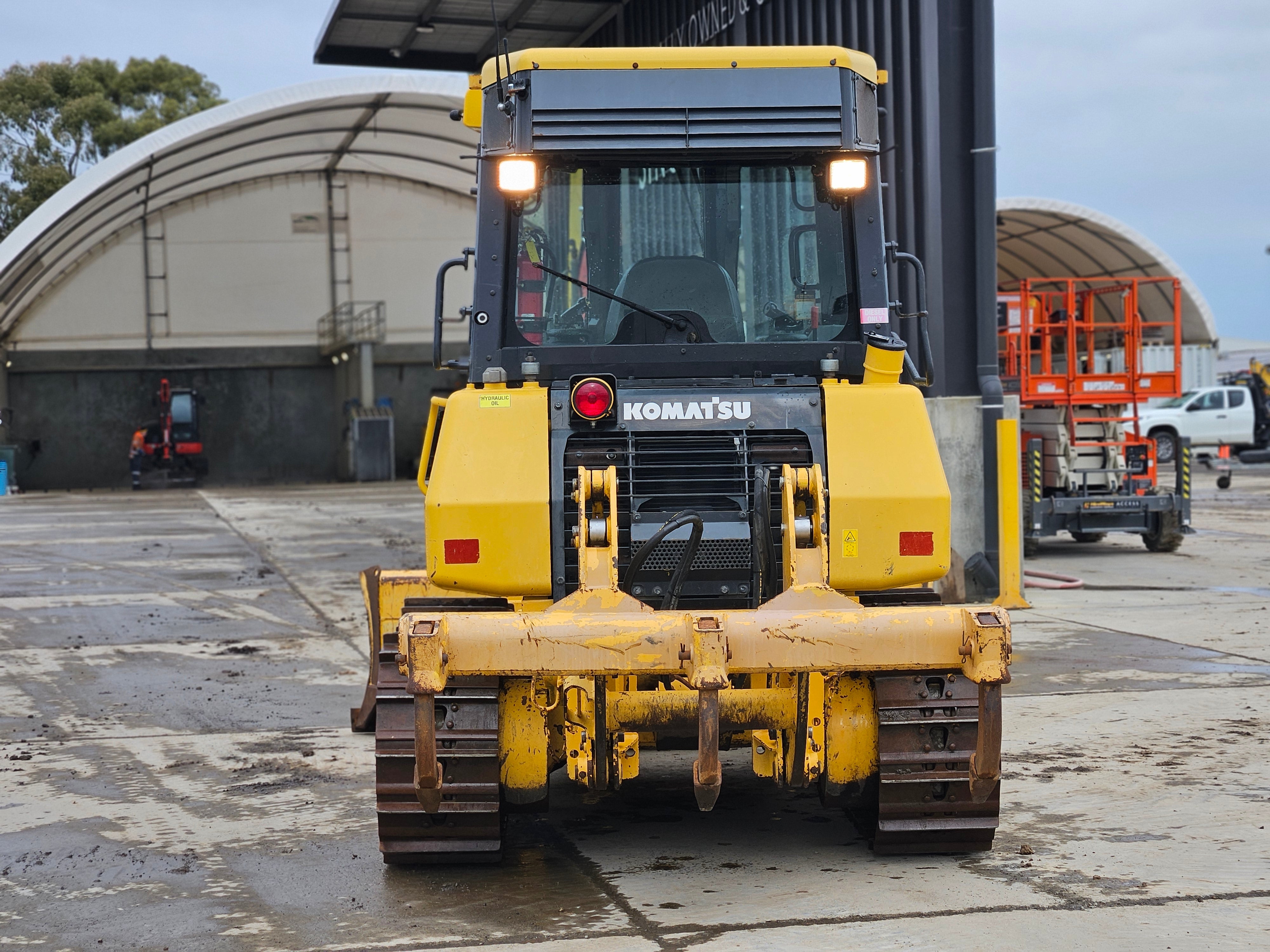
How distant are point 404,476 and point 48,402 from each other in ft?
33.8

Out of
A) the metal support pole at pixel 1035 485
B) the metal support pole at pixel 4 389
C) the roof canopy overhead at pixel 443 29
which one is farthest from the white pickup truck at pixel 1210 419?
the metal support pole at pixel 4 389

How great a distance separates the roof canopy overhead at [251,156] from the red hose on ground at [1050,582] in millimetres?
16330

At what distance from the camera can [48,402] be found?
40531 millimetres

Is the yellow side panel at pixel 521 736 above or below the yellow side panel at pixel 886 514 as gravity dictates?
below

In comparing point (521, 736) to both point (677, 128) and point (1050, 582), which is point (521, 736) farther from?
point (1050, 582)

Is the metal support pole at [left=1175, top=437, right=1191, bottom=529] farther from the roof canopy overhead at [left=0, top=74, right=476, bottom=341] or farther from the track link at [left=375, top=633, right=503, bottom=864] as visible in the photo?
the roof canopy overhead at [left=0, top=74, right=476, bottom=341]

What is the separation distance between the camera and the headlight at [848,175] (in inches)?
218

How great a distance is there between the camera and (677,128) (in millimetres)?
5504

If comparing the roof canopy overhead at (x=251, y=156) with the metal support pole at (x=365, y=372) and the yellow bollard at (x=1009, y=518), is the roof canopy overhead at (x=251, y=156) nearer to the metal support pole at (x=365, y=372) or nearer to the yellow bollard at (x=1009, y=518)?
the metal support pole at (x=365, y=372)

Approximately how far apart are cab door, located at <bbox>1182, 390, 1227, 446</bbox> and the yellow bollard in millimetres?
21732

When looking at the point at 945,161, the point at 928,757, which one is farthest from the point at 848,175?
the point at 945,161

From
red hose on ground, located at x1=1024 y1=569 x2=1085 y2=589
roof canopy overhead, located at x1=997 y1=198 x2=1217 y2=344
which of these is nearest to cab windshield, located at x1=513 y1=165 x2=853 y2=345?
red hose on ground, located at x1=1024 y1=569 x2=1085 y2=589

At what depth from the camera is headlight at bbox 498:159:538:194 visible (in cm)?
551

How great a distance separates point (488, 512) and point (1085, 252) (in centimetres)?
3253
